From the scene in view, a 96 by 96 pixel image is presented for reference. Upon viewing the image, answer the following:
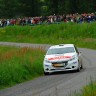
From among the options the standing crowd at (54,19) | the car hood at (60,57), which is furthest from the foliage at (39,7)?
the car hood at (60,57)

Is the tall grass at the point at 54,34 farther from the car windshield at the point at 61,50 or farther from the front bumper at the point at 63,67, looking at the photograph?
the front bumper at the point at 63,67

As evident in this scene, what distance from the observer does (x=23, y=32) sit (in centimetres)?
7600

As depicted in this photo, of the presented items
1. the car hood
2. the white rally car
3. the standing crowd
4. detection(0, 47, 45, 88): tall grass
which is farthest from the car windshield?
the standing crowd

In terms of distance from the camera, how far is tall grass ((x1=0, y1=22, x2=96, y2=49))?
61.5 metres

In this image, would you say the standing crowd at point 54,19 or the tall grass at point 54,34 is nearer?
the tall grass at point 54,34

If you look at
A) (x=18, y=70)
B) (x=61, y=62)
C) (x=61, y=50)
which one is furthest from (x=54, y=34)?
(x=18, y=70)

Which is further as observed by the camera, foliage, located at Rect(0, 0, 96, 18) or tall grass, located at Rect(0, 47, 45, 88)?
foliage, located at Rect(0, 0, 96, 18)

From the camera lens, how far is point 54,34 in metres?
69.8

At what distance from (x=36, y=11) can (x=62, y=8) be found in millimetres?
8236

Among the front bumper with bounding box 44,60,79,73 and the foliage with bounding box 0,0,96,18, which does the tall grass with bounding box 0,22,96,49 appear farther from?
the front bumper with bounding box 44,60,79,73

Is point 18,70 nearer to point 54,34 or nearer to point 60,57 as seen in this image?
point 60,57

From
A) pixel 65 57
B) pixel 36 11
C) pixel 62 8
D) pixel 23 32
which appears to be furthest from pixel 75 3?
pixel 65 57

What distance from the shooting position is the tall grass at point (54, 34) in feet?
202

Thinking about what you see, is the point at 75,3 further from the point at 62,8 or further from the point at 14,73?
the point at 14,73
